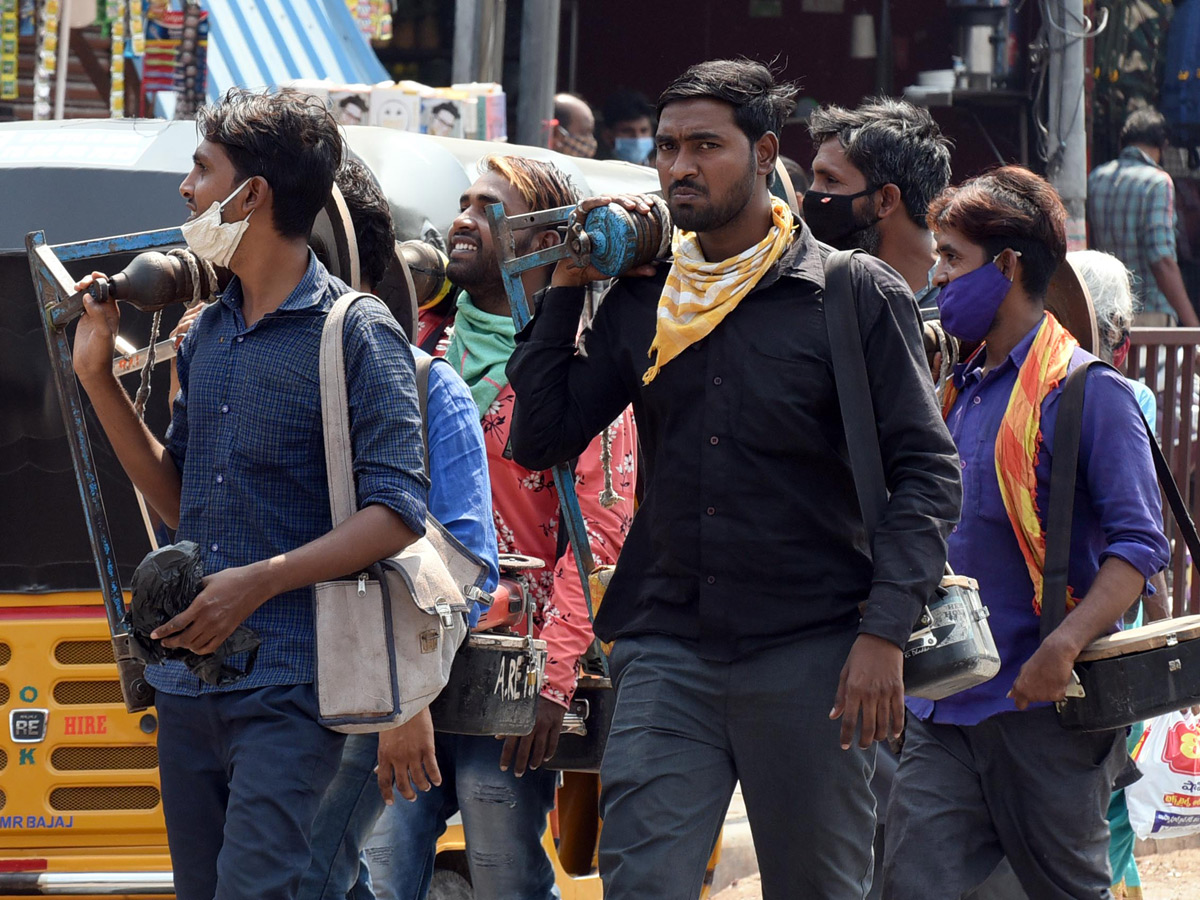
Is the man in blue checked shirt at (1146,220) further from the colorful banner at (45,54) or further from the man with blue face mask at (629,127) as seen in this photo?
the colorful banner at (45,54)

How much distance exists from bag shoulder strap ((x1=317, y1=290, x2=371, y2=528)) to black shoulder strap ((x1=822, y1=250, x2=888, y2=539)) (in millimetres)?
892

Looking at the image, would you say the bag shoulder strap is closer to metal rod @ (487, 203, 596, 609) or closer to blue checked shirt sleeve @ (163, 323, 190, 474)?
blue checked shirt sleeve @ (163, 323, 190, 474)

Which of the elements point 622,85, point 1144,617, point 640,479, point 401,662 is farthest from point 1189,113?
point 401,662

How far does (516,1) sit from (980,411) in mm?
8848

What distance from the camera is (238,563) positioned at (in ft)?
10.2

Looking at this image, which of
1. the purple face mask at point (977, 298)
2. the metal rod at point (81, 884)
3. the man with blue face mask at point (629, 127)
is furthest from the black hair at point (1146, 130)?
the metal rod at point (81, 884)

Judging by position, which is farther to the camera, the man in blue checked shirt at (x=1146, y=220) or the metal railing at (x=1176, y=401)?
the man in blue checked shirt at (x=1146, y=220)

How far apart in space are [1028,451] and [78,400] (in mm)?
2053

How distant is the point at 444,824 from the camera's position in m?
4.11

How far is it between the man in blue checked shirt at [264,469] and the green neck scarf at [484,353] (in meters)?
0.98

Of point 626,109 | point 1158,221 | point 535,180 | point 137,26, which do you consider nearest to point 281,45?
point 137,26

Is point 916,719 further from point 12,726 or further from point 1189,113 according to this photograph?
point 1189,113

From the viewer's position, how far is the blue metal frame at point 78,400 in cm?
340

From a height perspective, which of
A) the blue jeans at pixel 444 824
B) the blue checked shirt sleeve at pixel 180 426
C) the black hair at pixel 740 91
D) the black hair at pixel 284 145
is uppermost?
the black hair at pixel 740 91
